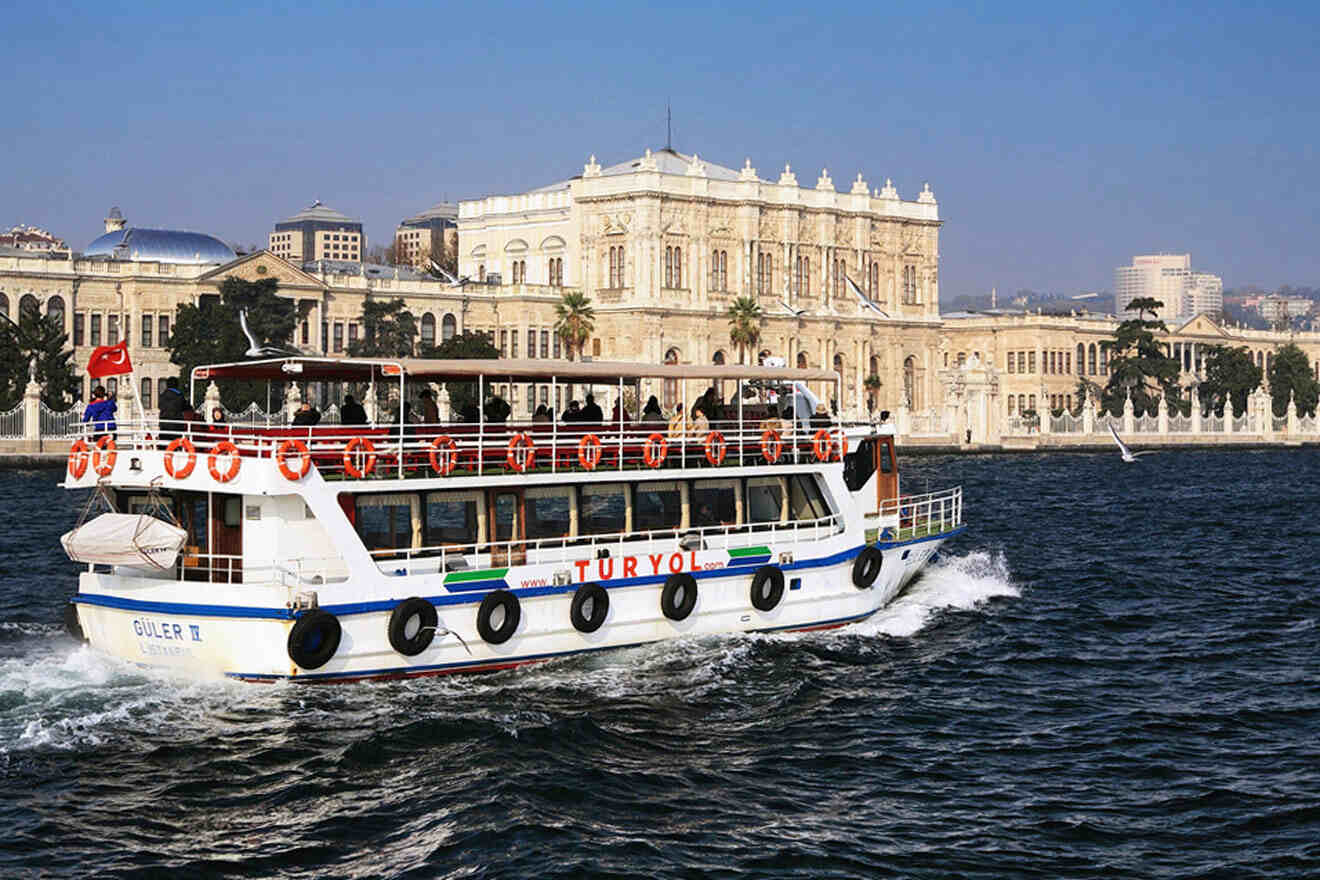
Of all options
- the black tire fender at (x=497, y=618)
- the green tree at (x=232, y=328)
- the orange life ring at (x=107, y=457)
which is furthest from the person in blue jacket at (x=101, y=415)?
the green tree at (x=232, y=328)

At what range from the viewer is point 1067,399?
13862 centimetres

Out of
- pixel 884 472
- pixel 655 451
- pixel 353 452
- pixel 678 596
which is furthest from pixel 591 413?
pixel 884 472

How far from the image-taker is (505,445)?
77.2 feet

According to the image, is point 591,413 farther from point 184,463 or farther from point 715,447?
point 184,463

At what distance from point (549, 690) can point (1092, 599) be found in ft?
48.8

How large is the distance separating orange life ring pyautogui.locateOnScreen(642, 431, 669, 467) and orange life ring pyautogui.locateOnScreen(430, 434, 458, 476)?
3.14 m

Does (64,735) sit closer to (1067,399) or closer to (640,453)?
(640,453)

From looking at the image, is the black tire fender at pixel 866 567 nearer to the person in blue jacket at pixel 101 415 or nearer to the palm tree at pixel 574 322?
the person in blue jacket at pixel 101 415

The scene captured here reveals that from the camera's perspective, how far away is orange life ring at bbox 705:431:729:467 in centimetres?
2578

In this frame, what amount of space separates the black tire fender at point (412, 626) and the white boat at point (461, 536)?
0.9 inches

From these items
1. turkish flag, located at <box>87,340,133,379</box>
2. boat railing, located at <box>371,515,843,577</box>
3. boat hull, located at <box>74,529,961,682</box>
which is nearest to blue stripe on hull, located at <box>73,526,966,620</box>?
boat hull, located at <box>74,529,961,682</box>

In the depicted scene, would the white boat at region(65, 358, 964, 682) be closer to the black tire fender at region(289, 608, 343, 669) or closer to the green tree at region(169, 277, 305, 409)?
the black tire fender at region(289, 608, 343, 669)

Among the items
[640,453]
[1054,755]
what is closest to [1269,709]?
[1054,755]

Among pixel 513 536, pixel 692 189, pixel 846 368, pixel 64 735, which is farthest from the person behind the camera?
pixel 846 368
